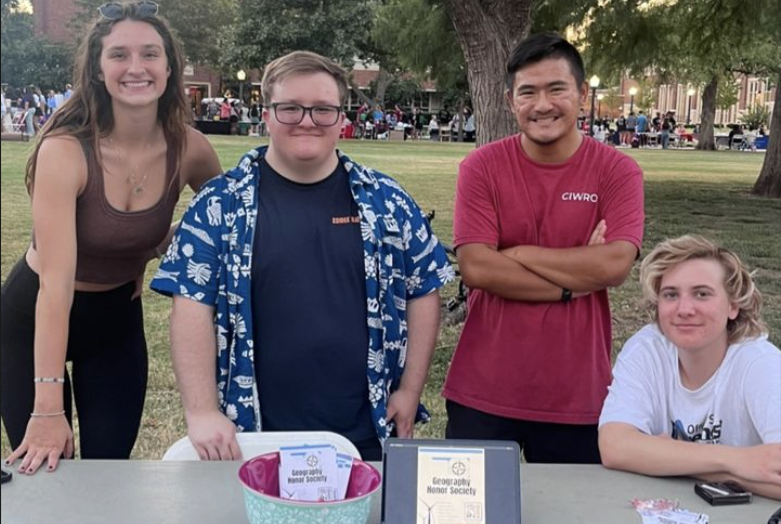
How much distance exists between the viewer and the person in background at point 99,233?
197 cm

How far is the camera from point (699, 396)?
77.7 inches

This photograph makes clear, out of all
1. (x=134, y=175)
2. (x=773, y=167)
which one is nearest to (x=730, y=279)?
(x=134, y=175)

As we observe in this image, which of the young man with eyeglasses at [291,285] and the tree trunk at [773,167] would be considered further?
the tree trunk at [773,167]

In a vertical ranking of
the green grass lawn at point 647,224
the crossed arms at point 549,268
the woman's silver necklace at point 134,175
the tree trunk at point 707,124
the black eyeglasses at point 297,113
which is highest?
the tree trunk at point 707,124

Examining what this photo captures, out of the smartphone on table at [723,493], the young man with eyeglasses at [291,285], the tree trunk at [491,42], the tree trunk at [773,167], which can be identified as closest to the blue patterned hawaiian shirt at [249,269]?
the young man with eyeglasses at [291,285]

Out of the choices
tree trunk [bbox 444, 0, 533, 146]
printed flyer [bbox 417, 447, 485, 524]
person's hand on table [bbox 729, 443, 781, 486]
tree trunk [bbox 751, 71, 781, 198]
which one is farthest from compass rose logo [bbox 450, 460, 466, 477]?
tree trunk [bbox 751, 71, 781, 198]

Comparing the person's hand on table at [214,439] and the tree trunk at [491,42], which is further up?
the tree trunk at [491,42]

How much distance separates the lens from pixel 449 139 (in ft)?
120

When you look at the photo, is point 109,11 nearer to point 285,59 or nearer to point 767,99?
point 285,59

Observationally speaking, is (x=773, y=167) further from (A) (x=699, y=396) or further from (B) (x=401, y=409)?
(B) (x=401, y=409)

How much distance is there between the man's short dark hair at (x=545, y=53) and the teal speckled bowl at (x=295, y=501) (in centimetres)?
130

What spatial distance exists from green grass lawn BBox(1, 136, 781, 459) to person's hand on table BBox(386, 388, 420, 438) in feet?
3.16

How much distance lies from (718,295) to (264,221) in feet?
3.79

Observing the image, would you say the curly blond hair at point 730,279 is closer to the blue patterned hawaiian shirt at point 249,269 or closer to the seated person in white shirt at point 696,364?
the seated person in white shirt at point 696,364
